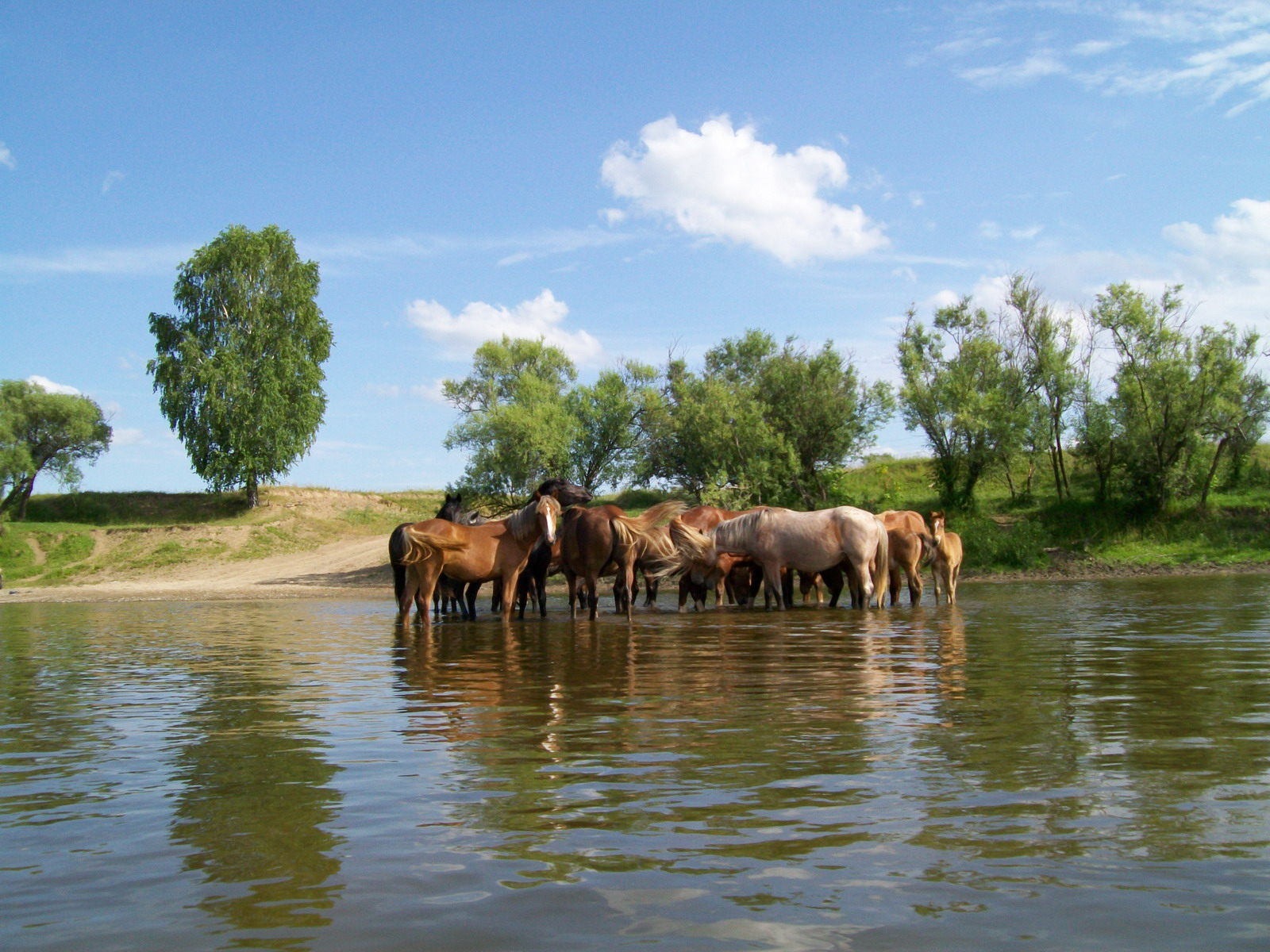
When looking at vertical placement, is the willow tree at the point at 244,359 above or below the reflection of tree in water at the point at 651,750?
above

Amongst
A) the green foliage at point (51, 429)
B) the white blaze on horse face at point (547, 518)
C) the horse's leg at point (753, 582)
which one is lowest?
the horse's leg at point (753, 582)

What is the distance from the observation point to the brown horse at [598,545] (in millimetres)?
17469

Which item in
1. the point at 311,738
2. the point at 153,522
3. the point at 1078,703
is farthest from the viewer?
the point at 153,522

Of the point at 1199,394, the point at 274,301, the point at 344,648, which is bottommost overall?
the point at 344,648

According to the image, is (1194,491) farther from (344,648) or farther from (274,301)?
(274,301)

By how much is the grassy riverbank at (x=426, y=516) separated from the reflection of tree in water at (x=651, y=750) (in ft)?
83.8

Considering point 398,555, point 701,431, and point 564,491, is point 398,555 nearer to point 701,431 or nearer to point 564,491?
point 564,491

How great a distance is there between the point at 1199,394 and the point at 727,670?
3363 cm

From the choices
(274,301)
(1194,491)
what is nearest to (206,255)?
(274,301)

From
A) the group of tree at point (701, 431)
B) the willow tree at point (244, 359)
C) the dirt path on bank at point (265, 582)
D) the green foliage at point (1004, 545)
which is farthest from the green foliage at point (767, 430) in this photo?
the willow tree at point (244, 359)

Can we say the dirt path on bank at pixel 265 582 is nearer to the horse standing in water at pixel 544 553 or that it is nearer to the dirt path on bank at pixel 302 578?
the dirt path on bank at pixel 302 578

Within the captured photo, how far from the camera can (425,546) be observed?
55.3 feet

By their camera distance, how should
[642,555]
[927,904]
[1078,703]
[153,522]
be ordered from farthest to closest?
[153,522], [642,555], [1078,703], [927,904]

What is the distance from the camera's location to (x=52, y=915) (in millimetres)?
3416
